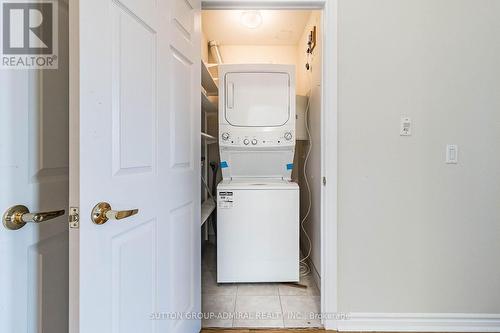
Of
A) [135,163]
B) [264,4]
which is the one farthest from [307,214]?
[135,163]

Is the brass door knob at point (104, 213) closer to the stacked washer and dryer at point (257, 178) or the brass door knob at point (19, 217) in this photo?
the brass door knob at point (19, 217)

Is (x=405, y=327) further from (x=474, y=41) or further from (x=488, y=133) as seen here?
(x=474, y=41)

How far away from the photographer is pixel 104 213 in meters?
0.75

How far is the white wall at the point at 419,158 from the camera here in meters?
1.57

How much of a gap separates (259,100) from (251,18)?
92 centimetres

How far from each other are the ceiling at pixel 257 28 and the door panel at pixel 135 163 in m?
1.32

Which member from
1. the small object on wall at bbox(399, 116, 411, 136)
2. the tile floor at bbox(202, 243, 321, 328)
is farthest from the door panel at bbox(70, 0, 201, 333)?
the small object on wall at bbox(399, 116, 411, 136)

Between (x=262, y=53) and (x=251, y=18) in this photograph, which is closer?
(x=251, y=18)

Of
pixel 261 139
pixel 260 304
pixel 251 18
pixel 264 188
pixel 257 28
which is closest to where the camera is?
pixel 260 304

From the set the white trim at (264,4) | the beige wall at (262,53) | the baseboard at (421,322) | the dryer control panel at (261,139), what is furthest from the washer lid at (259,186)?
the beige wall at (262,53)

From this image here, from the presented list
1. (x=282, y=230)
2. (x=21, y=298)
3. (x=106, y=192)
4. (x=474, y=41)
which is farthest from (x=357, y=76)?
(x=21, y=298)

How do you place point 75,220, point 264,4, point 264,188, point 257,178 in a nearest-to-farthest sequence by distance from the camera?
point 75,220 → point 264,4 → point 264,188 → point 257,178

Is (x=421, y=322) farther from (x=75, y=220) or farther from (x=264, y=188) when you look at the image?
(x=75, y=220)

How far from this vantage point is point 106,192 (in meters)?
0.77
